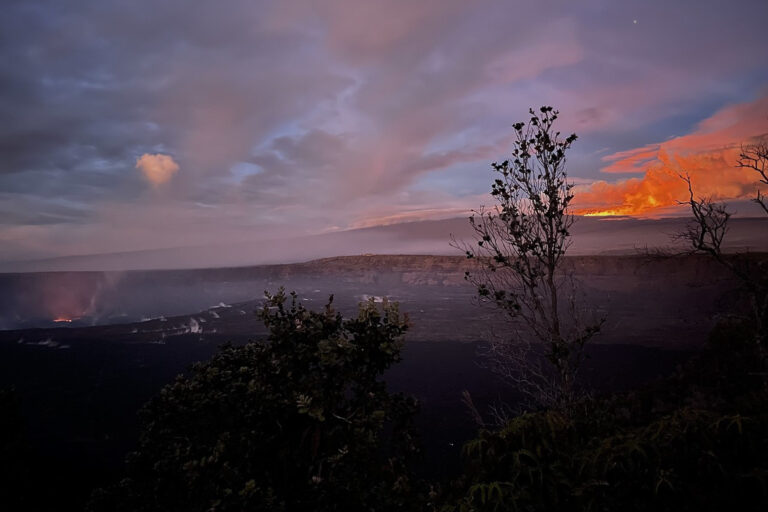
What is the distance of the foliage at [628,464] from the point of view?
11.5 ft

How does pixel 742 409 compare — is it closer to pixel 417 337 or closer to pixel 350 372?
pixel 350 372

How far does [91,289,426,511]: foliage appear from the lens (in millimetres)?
4906

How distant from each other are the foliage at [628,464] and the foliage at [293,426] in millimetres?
1314

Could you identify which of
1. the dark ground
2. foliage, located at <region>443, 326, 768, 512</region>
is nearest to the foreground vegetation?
foliage, located at <region>443, 326, 768, 512</region>

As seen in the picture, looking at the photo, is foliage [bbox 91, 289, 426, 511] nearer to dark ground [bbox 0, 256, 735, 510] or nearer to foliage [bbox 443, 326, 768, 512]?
foliage [bbox 443, 326, 768, 512]

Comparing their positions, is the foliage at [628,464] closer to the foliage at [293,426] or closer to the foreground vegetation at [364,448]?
the foreground vegetation at [364,448]

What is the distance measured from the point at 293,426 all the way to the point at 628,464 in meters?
4.68

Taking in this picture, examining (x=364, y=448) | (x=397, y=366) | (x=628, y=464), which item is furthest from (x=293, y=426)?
(x=397, y=366)

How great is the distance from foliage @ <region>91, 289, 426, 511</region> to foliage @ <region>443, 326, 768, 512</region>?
4.31 ft

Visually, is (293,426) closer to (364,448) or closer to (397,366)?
(364,448)

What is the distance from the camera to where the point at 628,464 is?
389 cm

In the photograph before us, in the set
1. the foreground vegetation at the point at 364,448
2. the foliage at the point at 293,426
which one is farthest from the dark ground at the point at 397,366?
the foliage at the point at 293,426

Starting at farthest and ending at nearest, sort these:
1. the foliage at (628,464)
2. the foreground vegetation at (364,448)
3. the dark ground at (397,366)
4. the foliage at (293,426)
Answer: the dark ground at (397,366)
the foliage at (293,426)
the foreground vegetation at (364,448)
the foliage at (628,464)

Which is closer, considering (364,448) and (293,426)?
(364,448)
